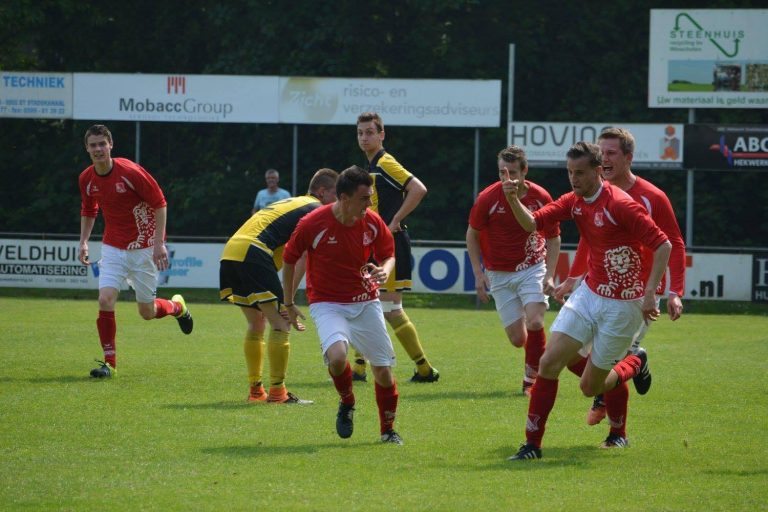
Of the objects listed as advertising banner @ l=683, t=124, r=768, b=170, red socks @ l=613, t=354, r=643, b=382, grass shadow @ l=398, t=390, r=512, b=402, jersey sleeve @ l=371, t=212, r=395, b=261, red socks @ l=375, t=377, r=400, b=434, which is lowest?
grass shadow @ l=398, t=390, r=512, b=402

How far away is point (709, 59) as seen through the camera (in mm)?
24750

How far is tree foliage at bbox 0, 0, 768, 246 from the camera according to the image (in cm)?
3028

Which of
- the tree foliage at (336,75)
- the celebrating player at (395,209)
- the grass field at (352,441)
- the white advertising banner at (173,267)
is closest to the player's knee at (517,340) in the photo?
the grass field at (352,441)

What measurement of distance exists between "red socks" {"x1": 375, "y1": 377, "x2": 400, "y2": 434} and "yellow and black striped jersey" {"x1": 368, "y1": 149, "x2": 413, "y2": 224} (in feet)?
11.6

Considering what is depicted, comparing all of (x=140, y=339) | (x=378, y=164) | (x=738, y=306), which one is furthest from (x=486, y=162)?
(x=378, y=164)

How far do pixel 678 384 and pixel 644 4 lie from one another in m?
20.9

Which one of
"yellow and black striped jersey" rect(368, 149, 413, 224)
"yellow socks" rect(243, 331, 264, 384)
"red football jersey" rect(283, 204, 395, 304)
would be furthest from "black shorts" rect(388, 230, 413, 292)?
"red football jersey" rect(283, 204, 395, 304)

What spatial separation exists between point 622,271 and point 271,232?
3470 millimetres

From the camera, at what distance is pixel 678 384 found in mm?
11703

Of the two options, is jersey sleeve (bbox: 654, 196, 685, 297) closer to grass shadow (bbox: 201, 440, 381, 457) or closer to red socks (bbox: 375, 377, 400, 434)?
red socks (bbox: 375, 377, 400, 434)

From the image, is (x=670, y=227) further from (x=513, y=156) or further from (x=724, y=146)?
(x=724, y=146)

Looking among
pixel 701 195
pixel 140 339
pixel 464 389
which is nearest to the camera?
pixel 464 389

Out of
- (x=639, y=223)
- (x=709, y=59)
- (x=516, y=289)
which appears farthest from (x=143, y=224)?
(x=709, y=59)

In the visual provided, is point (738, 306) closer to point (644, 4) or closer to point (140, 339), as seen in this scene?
point (644, 4)
